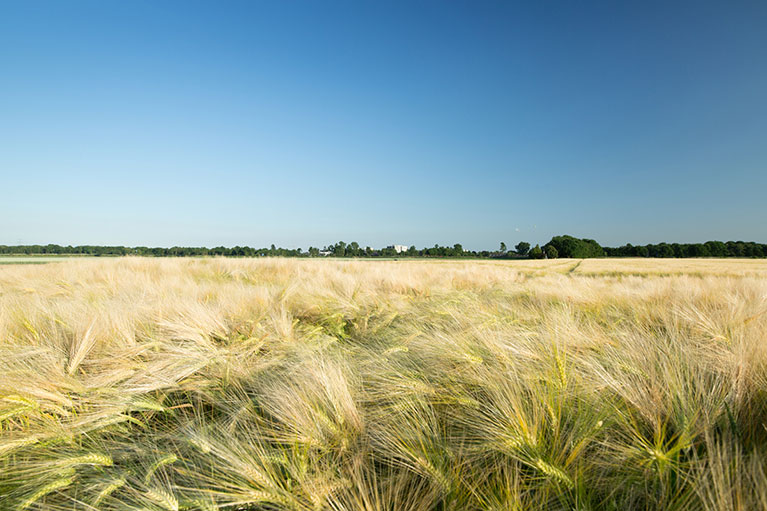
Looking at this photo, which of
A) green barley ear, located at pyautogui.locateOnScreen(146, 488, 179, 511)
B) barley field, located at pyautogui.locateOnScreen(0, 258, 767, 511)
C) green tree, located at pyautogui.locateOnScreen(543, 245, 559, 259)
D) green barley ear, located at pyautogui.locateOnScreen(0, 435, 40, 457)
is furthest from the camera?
green tree, located at pyautogui.locateOnScreen(543, 245, 559, 259)

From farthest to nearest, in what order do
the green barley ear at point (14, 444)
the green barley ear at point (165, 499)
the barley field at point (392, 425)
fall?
the green barley ear at point (14, 444)
the barley field at point (392, 425)
the green barley ear at point (165, 499)

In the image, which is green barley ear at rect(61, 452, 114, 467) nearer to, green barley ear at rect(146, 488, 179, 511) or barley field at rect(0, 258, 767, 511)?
barley field at rect(0, 258, 767, 511)

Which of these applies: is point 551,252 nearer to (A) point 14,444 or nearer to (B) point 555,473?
(B) point 555,473

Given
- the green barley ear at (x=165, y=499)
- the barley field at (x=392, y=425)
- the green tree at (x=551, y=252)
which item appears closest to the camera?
the green barley ear at (x=165, y=499)

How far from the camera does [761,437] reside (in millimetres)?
1087

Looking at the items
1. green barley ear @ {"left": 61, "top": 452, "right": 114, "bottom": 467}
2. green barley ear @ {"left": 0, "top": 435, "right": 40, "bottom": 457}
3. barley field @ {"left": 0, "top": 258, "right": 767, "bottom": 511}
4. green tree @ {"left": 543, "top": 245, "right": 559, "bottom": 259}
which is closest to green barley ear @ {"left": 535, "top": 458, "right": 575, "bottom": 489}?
barley field @ {"left": 0, "top": 258, "right": 767, "bottom": 511}

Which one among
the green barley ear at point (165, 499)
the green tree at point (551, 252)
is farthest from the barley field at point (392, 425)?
the green tree at point (551, 252)

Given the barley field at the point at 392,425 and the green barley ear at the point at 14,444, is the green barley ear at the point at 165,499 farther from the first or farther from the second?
the green barley ear at the point at 14,444

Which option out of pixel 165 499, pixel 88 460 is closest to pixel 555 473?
pixel 165 499

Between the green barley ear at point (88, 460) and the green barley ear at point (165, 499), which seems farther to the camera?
the green barley ear at point (88, 460)

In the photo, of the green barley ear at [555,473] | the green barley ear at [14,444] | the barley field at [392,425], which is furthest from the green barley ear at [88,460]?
the green barley ear at [555,473]

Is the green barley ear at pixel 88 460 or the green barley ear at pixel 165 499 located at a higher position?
the green barley ear at pixel 165 499

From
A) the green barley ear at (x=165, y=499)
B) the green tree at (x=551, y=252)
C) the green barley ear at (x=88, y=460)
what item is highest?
the green tree at (x=551, y=252)

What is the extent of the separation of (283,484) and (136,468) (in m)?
0.55
